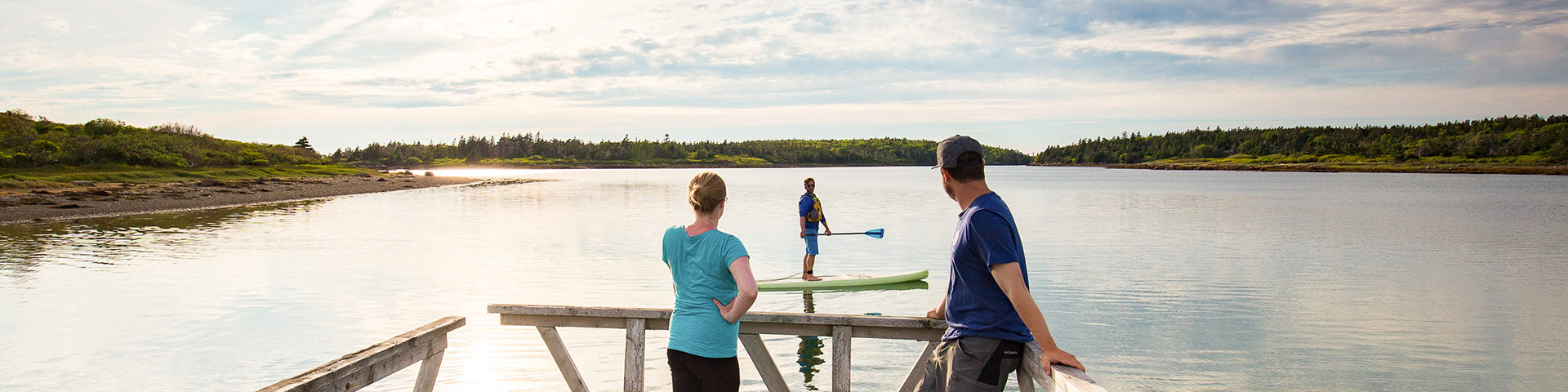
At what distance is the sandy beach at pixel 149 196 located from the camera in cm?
2986

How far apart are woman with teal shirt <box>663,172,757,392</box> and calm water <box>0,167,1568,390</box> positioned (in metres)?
4.51

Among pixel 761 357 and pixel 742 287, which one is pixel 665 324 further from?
pixel 742 287

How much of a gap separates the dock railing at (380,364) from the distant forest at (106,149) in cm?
6047

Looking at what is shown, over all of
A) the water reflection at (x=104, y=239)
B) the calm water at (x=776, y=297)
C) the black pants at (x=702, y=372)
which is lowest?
the calm water at (x=776, y=297)

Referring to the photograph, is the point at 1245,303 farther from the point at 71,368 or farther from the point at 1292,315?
the point at 71,368

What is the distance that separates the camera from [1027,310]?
3.01m

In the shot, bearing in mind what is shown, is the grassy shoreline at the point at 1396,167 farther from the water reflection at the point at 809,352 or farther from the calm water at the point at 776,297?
the water reflection at the point at 809,352

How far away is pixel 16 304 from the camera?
12219mm

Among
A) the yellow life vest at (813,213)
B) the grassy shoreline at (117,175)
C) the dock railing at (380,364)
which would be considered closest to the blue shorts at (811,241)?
the yellow life vest at (813,213)

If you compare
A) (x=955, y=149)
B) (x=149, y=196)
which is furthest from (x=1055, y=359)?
(x=149, y=196)

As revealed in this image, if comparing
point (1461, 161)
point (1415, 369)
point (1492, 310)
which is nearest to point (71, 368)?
point (1415, 369)

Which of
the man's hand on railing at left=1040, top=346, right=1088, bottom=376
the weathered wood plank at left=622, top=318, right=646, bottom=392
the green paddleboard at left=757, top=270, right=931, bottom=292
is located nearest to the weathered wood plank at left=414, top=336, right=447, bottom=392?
the weathered wood plank at left=622, top=318, right=646, bottom=392

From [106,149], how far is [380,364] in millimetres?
67102

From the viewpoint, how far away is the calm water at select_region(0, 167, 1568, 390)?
9.02m
